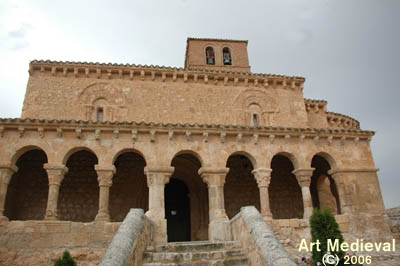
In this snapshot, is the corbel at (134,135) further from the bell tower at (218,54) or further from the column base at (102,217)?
the bell tower at (218,54)

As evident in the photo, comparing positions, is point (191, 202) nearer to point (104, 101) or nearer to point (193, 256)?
point (104, 101)

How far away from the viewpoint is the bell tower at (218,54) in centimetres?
1886

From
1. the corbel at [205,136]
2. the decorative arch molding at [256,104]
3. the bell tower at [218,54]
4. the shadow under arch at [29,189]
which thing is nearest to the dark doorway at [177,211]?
the corbel at [205,136]

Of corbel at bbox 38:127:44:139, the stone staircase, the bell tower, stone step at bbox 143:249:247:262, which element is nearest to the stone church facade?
corbel at bbox 38:127:44:139

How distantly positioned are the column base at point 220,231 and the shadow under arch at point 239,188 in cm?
372

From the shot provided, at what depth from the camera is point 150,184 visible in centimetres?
1031

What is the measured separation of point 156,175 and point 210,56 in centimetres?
1124

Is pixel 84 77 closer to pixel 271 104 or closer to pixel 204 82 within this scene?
pixel 204 82

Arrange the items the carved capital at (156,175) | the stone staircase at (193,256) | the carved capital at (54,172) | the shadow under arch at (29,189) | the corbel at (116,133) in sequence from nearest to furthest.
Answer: the stone staircase at (193,256)
the carved capital at (54,172)
the carved capital at (156,175)
the corbel at (116,133)
the shadow under arch at (29,189)

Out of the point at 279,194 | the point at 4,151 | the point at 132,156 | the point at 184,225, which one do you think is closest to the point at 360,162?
the point at 279,194

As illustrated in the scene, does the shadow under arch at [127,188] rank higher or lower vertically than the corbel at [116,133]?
lower

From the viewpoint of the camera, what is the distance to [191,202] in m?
13.8

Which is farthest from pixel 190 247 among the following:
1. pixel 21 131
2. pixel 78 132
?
pixel 21 131
